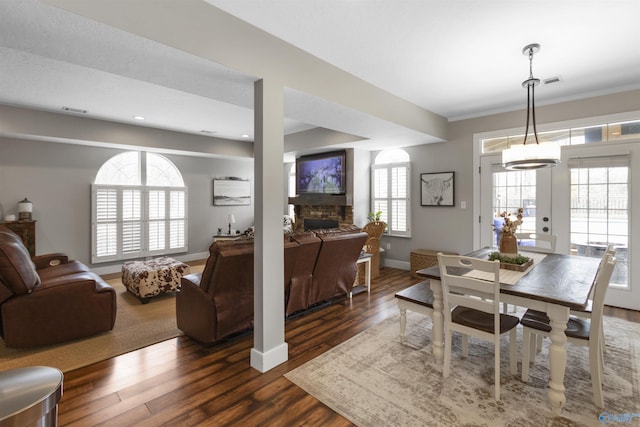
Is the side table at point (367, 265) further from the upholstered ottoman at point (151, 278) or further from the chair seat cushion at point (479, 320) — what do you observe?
the upholstered ottoman at point (151, 278)

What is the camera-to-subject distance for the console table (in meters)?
4.67

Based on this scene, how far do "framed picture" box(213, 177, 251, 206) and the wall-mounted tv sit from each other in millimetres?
1622

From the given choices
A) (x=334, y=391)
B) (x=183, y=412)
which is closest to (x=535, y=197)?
(x=334, y=391)

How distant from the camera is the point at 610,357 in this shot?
106 inches

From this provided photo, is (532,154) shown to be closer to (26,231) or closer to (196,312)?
(196,312)

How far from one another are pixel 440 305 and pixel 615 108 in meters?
3.60

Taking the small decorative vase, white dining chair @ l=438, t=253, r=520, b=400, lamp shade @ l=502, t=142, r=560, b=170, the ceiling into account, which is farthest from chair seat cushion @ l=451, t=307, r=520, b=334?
the ceiling

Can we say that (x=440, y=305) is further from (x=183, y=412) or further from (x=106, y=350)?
(x=106, y=350)

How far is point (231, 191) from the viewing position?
771 centimetres

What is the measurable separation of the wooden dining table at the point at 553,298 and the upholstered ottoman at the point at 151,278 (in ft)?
10.9

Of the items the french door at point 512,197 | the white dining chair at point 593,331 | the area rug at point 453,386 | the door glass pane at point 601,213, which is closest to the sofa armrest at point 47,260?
the area rug at point 453,386

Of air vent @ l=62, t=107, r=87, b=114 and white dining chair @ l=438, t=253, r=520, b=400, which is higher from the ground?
air vent @ l=62, t=107, r=87, b=114

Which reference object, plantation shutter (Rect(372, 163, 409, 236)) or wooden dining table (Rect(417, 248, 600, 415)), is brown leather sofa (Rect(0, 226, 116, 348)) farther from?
plantation shutter (Rect(372, 163, 409, 236))

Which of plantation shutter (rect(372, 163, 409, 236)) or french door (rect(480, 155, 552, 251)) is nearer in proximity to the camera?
french door (rect(480, 155, 552, 251))
